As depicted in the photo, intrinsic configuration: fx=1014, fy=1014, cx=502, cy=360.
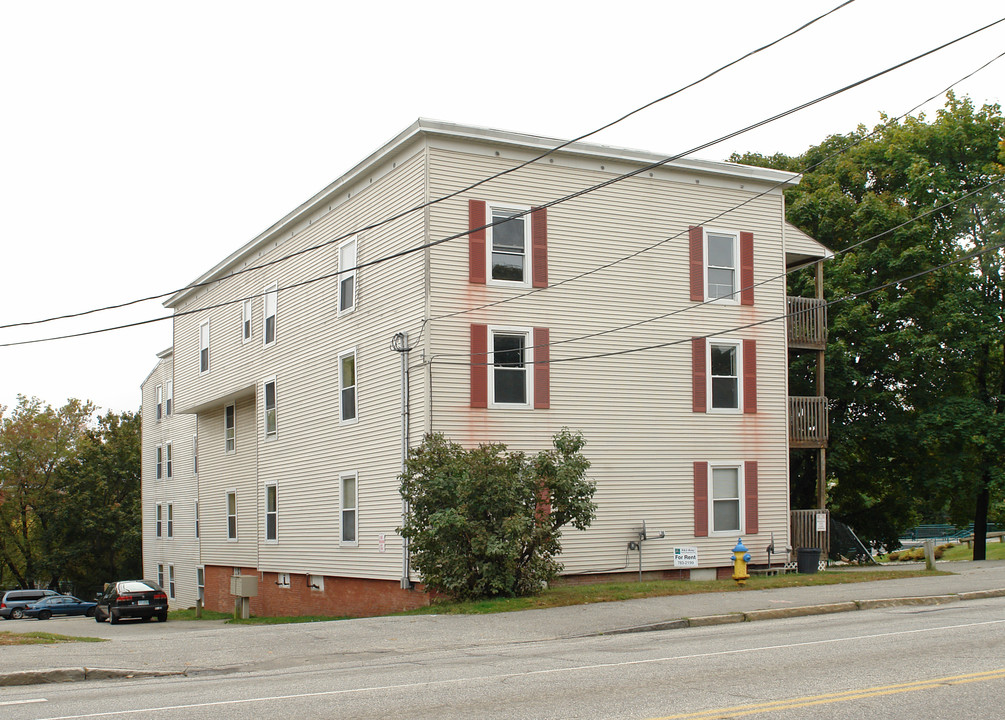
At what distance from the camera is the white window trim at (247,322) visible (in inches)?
1288

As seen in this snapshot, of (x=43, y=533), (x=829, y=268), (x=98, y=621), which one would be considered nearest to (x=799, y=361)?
(x=829, y=268)

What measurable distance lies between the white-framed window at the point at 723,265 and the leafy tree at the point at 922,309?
6.37 m

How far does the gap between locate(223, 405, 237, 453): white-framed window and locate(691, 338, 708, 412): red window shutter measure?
1699 cm

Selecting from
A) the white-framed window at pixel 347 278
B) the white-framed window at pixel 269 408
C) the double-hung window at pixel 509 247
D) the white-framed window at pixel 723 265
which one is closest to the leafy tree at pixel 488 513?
the double-hung window at pixel 509 247

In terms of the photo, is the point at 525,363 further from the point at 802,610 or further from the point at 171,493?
the point at 171,493

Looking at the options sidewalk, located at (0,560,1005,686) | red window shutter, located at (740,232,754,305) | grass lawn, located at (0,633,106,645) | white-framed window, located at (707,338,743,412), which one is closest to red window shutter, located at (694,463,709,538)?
white-framed window, located at (707,338,743,412)

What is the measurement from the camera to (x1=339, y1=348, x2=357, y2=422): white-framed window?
25.8m

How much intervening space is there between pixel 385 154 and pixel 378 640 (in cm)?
1249

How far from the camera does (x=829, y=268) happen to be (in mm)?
32469

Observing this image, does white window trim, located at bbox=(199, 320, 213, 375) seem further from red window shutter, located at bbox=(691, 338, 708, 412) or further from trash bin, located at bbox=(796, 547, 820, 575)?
trash bin, located at bbox=(796, 547, 820, 575)

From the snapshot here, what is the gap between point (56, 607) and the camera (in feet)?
174

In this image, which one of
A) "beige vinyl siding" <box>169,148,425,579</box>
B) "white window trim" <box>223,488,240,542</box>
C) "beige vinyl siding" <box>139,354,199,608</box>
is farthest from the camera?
"beige vinyl siding" <box>139,354,199,608</box>

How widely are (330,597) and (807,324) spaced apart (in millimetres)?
15027

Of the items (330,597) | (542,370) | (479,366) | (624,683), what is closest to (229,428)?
(330,597)
